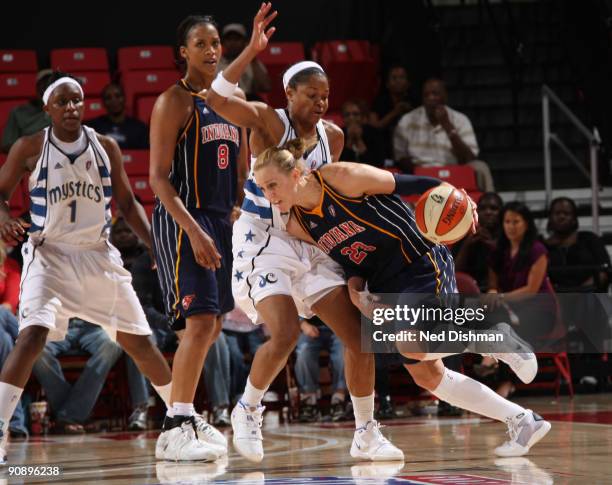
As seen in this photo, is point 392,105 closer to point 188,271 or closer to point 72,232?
point 72,232

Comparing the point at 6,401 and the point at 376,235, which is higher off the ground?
the point at 376,235

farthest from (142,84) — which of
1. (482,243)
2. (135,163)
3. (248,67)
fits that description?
(482,243)

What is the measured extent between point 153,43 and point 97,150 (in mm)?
7124

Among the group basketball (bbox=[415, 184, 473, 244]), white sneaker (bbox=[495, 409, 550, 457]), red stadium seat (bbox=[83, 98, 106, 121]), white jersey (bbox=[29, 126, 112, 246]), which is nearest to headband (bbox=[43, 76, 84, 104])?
white jersey (bbox=[29, 126, 112, 246])

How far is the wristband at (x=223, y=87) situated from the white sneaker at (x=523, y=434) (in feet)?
6.58

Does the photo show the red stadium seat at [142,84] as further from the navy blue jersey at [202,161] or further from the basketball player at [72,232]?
the navy blue jersey at [202,161]

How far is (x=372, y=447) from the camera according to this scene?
5035mm

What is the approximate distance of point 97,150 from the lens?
5.65 m

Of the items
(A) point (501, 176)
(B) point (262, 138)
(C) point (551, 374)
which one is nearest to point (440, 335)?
(B) point (262, 138)

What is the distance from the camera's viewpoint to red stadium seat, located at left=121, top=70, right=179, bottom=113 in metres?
11.2

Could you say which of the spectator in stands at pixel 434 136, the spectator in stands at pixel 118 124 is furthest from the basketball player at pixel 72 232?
the spectator in stands at pixel 434 136

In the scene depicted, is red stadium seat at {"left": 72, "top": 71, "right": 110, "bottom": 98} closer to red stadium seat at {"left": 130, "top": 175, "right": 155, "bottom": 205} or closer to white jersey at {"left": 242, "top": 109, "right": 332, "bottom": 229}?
red stadium seat at {"left": 130, "top": 175, "right": 155, "bottom": 205}

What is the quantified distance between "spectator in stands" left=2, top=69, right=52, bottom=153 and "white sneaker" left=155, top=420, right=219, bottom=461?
563 centimetres

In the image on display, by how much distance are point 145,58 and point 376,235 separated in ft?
23.8
